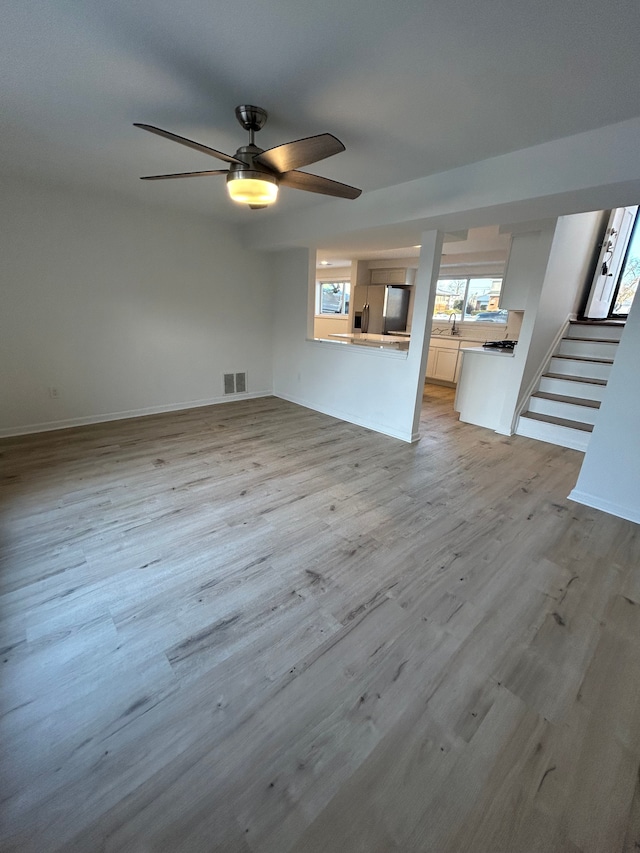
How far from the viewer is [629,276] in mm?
5203

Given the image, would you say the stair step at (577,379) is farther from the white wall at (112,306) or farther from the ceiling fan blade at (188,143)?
the ceiling fan blade at (188,143)

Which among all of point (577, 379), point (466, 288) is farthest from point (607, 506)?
point (466, 288)

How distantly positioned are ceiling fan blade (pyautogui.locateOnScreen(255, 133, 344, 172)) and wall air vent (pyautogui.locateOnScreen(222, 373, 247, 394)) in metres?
3.64

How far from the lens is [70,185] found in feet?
11.1

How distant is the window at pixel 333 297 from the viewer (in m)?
8.54

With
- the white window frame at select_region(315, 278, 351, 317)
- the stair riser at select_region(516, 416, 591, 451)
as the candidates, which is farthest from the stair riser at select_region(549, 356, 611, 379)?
the white window frame at select_region(315, 278, 351, 317)

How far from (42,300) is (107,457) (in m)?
1.84

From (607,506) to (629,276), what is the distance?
4410 mm

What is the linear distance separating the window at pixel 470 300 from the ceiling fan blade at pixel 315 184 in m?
4.54

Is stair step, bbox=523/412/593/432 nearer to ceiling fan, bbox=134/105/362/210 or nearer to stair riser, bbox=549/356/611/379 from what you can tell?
stair riser, bbox=549/356/611/379

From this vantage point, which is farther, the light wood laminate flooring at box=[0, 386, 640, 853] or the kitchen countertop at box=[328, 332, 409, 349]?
the kitchen countertop at box=[328, 332, 409, 349]

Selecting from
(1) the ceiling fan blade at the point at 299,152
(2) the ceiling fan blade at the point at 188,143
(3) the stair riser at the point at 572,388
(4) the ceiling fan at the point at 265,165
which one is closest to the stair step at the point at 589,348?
(3) the stair riser at the point at 572,388

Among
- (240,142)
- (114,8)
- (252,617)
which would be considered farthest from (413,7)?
(252,617)

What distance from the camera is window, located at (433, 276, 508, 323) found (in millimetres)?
6176
